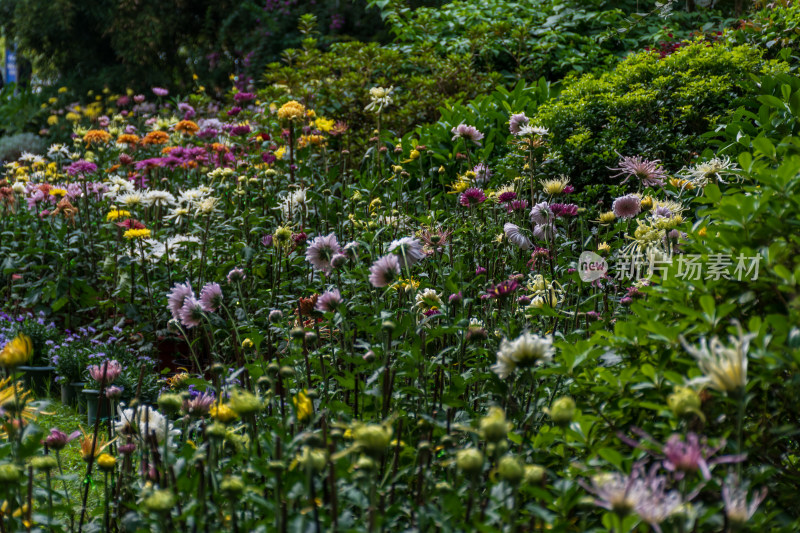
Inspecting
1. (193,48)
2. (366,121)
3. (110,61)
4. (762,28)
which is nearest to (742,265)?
(762,28)

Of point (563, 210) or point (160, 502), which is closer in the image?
point (160, 502)

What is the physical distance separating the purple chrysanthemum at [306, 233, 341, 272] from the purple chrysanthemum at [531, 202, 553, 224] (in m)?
0.79

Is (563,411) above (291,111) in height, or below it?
below

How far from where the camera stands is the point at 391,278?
1969 millimetres

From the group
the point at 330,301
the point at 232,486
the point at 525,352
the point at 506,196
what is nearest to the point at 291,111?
the point at 506,196

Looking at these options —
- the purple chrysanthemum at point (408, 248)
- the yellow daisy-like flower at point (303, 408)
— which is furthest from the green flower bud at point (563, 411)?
the purple chrysanthemum at point (408, 248)

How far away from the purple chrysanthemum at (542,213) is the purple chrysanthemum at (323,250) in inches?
31.2

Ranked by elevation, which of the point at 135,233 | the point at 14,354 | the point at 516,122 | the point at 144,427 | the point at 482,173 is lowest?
the point at 144,427

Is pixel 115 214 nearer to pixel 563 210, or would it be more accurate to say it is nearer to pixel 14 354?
pixel 563 210

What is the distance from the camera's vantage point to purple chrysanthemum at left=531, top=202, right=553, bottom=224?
2650 mm

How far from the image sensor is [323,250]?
7.71 ft

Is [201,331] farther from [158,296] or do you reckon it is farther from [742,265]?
[742,265]

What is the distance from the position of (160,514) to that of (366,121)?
5.01 meters

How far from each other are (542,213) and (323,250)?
0.87 meters
